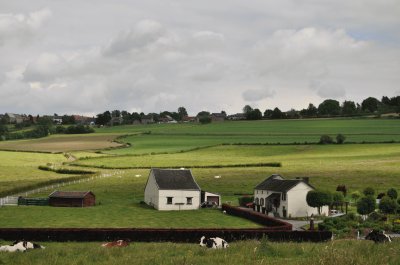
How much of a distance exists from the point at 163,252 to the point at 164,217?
122ft

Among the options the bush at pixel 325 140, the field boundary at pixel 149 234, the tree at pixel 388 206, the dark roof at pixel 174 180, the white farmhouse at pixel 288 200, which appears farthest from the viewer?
the bush at pixel 325 140

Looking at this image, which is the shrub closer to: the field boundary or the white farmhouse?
the white farmhouse

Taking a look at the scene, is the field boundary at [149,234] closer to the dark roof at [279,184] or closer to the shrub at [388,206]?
the shrub at [388,206]

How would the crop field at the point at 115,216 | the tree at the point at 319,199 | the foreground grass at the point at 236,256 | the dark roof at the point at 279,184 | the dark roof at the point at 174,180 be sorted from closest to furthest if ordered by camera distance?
the foreground grass at the point at 236,256
the crop field at the point at 115,216
the tree at the point at 319,199
the dark roof at the point at 279,184
the dark roof at the point at 174,180

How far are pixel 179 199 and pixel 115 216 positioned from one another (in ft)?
41.9

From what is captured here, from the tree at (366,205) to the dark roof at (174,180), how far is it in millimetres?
21562

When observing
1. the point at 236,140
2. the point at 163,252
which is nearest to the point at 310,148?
the point at 236,140

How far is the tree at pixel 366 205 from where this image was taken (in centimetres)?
5597

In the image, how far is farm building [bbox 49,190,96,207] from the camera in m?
68.5

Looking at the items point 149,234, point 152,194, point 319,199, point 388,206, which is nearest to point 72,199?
point 152,194

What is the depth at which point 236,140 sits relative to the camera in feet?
555

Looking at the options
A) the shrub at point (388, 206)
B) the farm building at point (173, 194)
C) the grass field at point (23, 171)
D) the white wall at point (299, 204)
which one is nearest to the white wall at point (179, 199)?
the farm building at point (173, 194)

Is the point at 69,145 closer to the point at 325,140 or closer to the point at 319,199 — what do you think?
the point at 325,140

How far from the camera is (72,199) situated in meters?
69.5
